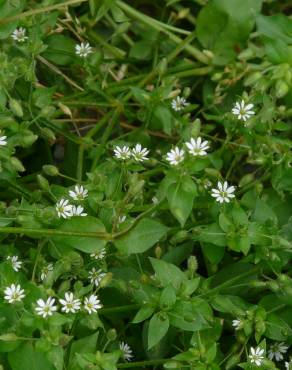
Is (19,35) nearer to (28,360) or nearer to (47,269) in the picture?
(47,269)

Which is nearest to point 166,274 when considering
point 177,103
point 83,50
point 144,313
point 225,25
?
point 144,313

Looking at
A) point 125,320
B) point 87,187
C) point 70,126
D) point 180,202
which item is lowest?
point 125,320

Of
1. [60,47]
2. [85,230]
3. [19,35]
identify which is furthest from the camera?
[60,47]

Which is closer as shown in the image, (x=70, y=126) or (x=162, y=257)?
(x=162, y=257)

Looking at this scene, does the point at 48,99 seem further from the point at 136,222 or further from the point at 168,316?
the point at 168,316

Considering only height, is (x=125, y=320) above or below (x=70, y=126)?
below

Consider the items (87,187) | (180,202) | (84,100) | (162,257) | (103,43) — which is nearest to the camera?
(180,202)

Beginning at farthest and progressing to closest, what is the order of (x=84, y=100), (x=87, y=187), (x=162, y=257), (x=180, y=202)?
(x=84, y=100) < (x=162, y=257) < (x=87, y=187) < (x=180, y=202)

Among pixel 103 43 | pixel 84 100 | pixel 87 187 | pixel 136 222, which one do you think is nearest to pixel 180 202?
pixel 136 222

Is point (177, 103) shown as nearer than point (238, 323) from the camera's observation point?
No
